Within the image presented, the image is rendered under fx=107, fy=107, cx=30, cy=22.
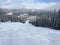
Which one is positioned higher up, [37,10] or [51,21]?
[37,10]

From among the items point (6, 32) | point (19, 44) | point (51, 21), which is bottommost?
point (19, 44)

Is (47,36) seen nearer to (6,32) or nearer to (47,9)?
(47,9)

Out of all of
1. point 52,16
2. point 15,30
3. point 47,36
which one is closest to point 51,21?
point 52,16

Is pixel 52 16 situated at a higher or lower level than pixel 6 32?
higher

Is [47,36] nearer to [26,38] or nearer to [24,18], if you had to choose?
[26,38]

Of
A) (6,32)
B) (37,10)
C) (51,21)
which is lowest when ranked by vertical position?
(6,32)

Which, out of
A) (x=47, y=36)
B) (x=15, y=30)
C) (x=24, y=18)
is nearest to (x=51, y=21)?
(x=47, y=36)
